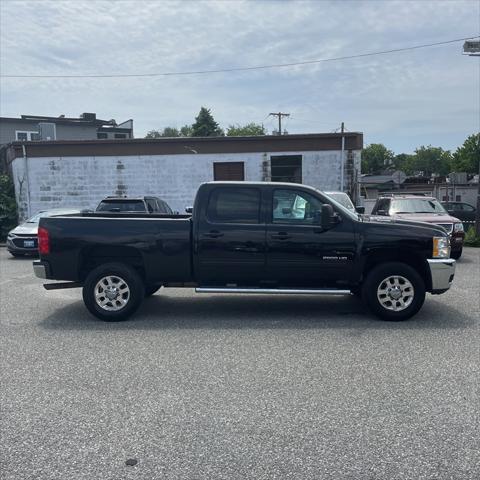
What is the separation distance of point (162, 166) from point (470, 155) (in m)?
56.3

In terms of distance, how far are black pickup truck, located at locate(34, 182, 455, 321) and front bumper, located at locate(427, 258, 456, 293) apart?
0.05 feet

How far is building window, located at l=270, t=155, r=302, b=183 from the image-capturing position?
19922 mm

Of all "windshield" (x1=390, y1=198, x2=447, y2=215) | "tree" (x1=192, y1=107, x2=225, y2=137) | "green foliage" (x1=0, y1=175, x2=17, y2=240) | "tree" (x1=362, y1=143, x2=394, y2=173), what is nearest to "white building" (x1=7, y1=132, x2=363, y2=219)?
"green foliage" (x1=0, y1=175, x2=17, y2=240)

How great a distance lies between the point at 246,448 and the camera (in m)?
3.41

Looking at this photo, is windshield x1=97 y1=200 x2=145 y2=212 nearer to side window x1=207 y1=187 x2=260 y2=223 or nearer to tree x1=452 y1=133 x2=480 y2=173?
side window x1=207 y1=187 x2=260 y2=223

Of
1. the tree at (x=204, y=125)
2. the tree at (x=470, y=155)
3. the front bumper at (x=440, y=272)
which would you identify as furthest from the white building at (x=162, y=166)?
the tree at (x=470, y=155)

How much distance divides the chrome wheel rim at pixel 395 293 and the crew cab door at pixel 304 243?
50cm

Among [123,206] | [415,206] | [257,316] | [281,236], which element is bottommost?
[257,316]

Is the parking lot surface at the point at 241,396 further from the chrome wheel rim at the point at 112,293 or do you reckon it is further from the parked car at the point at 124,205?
the parked car at the point at 124,205

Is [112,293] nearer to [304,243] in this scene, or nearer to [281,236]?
[281,236]

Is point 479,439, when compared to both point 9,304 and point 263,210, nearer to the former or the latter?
A: point 263,210

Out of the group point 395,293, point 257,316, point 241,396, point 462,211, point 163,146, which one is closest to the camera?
point 241,396

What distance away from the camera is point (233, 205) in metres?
6.96

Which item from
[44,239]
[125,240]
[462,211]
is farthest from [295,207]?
[462,211]
